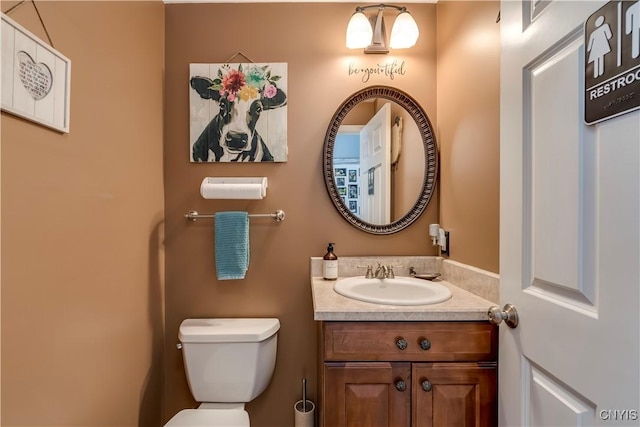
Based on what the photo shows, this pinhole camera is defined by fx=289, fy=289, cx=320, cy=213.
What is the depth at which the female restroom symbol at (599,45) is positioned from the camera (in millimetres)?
569

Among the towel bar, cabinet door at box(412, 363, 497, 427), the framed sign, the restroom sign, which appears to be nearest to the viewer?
the restroom sign

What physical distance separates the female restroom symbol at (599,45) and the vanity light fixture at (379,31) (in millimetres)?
1046

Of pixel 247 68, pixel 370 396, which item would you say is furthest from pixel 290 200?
pixel 370 396

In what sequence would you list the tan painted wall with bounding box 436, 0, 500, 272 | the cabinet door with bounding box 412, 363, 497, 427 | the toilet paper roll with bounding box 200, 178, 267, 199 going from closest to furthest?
the cabinet door with bounding box 412, 363, 497, 427
the tan painted wall with bounding box 436, 0, 500, 272
the toilet paper roll with bounding box 200, 178, 267, 199

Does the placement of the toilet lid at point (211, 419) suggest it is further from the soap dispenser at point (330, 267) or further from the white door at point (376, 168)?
the white door at point (376, 168)

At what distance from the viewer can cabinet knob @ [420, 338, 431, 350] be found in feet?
3.36

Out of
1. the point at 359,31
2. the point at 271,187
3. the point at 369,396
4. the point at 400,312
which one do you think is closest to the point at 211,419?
the point at 369,396

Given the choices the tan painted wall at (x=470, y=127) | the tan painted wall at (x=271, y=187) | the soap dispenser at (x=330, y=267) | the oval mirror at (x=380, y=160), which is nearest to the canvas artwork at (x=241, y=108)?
the tan painted wall at (x=271, y=187)

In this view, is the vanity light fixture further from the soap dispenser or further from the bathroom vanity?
the bathroom vanity

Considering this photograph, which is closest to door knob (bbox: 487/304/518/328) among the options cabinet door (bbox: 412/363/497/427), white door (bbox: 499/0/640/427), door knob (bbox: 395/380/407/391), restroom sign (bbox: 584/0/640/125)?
white door (bbox: 499/0/640/427)

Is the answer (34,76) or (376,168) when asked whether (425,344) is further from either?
(34,76)

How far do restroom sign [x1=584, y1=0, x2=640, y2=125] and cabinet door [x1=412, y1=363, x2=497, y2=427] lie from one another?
0.87 m

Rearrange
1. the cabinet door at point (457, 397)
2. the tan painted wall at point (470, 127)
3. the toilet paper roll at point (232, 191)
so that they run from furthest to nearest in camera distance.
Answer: the toilet paper roll at point (232, 191)
the tan painted wall at point (470, 127)
the cabinet door at point (457, 397)

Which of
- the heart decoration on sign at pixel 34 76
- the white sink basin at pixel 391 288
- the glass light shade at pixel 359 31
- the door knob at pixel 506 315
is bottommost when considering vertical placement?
the white sink basin at pixel 391 288
